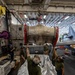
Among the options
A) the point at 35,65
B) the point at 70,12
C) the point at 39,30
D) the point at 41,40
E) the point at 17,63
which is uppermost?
the point at 70,12

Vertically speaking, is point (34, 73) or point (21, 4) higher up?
point (21, 4)

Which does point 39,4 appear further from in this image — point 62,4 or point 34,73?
point 34,73

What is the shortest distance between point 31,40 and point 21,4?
9.59 ft

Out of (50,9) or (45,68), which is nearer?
(50,9)

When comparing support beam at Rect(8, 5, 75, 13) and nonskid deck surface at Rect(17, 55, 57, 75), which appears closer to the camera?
support beam at Rect(8, 5, 75, 13)

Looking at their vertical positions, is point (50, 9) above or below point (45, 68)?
above

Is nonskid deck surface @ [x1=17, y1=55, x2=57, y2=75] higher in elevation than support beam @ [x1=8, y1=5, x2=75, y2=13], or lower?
lower

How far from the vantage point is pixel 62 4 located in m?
4.38

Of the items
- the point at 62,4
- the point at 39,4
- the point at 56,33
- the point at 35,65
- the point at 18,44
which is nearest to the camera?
the point at 56,33

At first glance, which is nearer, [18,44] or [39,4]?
[39,4]

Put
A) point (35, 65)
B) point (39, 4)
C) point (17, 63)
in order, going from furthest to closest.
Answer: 1. point (17, 63)
2. point (39, 4)
3. point (35, 65)

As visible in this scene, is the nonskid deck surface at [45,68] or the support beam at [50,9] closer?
the support beam at [50,9]

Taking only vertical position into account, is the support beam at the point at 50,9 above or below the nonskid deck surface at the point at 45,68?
above

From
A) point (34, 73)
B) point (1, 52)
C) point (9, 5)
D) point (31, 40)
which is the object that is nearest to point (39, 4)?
point (9, 5)
